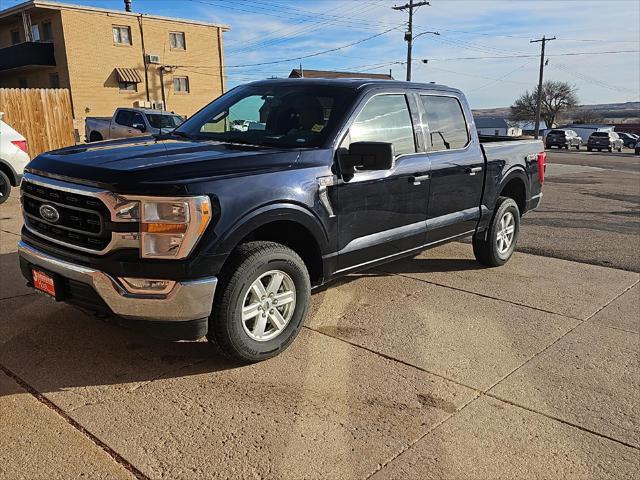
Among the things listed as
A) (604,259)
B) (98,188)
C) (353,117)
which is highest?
(353,117)

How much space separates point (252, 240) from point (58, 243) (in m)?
1.23

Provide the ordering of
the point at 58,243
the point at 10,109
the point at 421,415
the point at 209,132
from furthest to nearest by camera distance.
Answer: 1. the point at 10,109
2. the point at 209,132
3. the point at 58,243
4. the point at 421,415

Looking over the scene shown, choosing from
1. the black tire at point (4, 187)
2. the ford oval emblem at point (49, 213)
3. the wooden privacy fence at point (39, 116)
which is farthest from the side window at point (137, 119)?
the ford oval emblem at point (49, 213)

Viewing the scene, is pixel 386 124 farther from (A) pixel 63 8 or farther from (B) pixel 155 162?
(A) pixel 63 8

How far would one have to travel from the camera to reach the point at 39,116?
48.0ft

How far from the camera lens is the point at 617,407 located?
334 centimetres

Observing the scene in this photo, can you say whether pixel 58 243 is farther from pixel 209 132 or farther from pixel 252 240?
pixel 209 132

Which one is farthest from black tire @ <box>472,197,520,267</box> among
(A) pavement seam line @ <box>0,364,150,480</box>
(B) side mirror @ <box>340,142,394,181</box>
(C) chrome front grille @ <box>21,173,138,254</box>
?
(A) pavement seam line @ <box>0,364,150,480</box>

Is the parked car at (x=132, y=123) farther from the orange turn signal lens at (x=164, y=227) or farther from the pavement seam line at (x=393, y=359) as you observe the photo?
the orange turn signal lens at (x=164, y=227)

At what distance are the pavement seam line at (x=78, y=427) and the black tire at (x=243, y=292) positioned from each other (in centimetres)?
89

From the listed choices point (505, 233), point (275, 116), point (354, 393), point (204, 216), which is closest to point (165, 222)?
point (204, 216)

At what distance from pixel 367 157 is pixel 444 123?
1.70 meters

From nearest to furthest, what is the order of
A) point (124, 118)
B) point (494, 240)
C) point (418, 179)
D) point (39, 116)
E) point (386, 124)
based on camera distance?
1. point (386, 124)
2. point (418, 179)
3. point (494, 240)
4. point (39, 116)
5. point (124, 118)

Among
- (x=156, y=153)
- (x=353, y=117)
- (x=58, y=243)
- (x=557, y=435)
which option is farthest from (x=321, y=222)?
(x=557, y=435)
